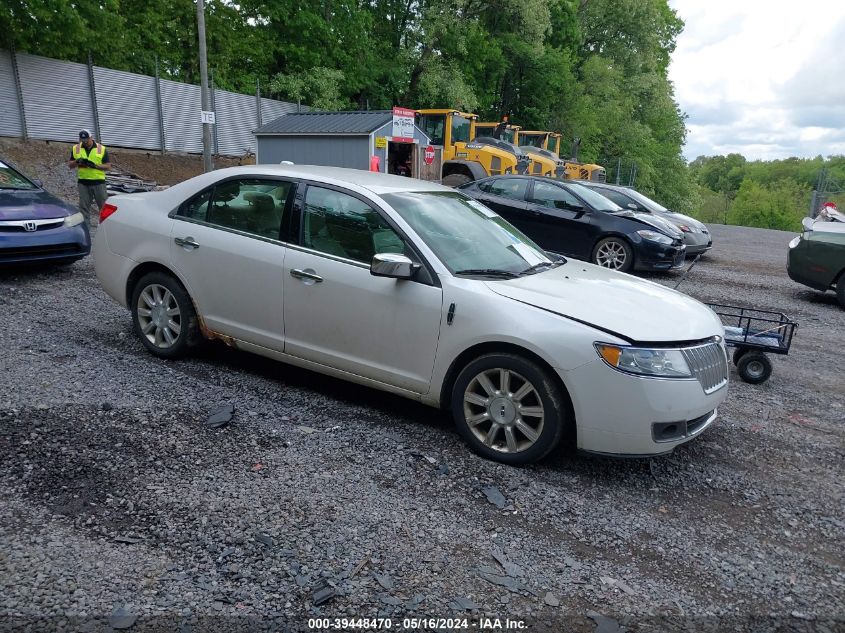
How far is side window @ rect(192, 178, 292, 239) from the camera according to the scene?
15.2ft

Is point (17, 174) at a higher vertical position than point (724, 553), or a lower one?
higher

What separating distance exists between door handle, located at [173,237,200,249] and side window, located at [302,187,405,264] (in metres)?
0.99

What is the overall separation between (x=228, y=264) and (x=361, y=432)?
1.64 m

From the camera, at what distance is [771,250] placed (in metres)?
16.8

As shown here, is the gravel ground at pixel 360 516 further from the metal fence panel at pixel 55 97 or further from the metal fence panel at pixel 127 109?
the metal fence panel at pixel 127 109

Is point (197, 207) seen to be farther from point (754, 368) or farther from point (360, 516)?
point (754, 368)

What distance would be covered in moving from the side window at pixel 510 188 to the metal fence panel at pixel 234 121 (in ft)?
63.3

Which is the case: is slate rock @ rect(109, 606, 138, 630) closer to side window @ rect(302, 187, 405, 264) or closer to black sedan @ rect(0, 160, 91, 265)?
side window @ rect(302, 187, 405, 264)

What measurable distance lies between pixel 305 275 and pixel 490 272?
4.15 feet

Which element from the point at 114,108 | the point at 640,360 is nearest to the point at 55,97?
the point at 114,108

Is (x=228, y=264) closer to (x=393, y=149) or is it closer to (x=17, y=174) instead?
(x=17, y=174)

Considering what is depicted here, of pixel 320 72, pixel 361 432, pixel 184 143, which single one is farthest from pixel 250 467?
pixel 320 72

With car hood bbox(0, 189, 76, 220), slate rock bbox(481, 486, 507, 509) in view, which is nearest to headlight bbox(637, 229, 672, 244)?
slate rock bbox(481, 486, 507, 509)

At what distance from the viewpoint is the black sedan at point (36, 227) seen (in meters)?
7.41
